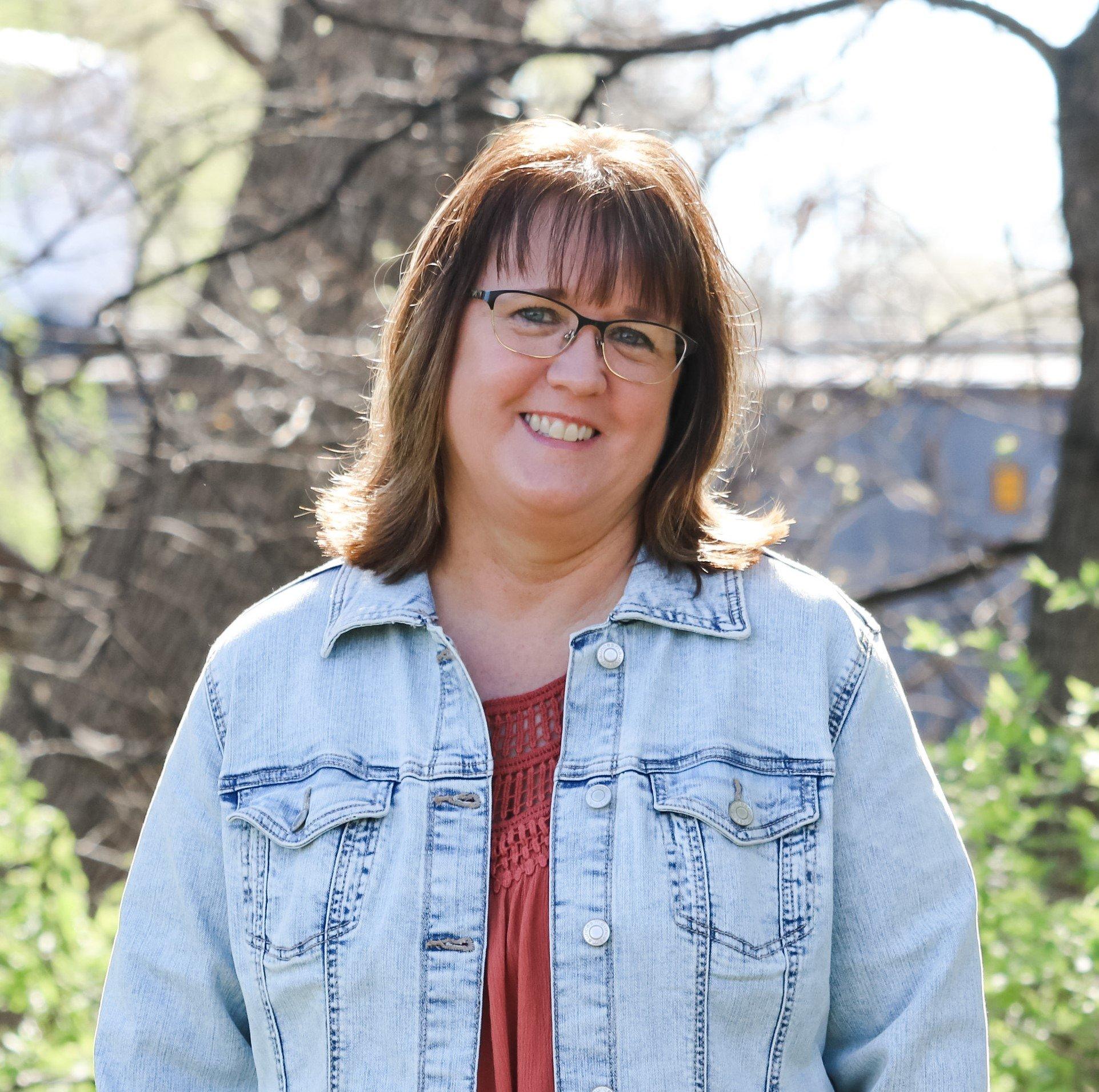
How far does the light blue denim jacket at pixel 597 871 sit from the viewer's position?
1575 mm

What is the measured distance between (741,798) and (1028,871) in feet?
5.00

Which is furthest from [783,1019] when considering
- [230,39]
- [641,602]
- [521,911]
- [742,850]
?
[230,39]

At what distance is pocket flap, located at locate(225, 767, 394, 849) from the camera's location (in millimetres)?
1683

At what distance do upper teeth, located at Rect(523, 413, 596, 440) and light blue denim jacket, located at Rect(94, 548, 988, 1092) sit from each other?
0.24 m

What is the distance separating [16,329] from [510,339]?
2640 mm

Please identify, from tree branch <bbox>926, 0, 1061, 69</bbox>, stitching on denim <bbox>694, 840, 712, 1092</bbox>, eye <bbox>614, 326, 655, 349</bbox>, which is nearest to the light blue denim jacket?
stitching on denim <bbox>694, 840, 712, 1092</bbox>

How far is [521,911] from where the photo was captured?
166cm

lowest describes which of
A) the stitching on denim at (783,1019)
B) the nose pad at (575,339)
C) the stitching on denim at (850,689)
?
the stitching on denim at (783,1019)

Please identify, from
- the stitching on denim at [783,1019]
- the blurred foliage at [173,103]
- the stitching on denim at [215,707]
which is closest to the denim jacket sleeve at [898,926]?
the stitching on denim at [783,1019]

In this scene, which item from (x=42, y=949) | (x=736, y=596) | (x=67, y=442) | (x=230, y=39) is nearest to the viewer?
(x=736, y=596)

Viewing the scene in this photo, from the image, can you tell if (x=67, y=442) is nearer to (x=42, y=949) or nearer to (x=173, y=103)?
(x=173, y=103)

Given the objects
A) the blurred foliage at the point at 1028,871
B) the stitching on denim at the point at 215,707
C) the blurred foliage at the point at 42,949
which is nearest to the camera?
the stitching on denim at the point at 215,707

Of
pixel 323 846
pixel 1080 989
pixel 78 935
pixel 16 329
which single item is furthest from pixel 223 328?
pixel 1080 989

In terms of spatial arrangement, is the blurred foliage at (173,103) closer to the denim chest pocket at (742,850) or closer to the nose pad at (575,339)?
the nose pad at (575,339)
